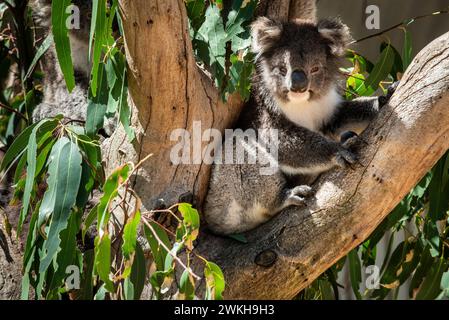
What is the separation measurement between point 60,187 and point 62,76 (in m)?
1.57

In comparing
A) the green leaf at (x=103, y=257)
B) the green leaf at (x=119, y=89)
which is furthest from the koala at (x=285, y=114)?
the green leaf at (x=103, y=257)

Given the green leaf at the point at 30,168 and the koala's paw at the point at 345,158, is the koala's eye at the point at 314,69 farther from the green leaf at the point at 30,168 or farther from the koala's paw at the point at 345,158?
the green leaf at the point at 30,168

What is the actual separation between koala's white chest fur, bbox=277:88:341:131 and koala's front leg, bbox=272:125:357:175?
6 centimetres

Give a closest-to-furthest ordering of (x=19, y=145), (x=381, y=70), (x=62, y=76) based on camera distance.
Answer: (x=19, y=145), (x=381, y=70), (x=62, y=76)

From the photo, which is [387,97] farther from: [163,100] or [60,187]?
[60,187]

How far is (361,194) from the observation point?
2.20 m

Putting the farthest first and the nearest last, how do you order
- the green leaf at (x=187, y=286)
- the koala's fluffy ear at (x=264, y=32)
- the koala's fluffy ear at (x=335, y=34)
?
the koala's fluffy ear at (x=335, y=34) → the koala's fluffy ear at (x=264, y=32) → the green leaf at (x=187, y=286)

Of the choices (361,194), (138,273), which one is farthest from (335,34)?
(138,273)

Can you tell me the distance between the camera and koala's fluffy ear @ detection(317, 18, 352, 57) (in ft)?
8.71

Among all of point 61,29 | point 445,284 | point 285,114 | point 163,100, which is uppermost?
point 61,29

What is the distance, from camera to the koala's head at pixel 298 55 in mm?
2555

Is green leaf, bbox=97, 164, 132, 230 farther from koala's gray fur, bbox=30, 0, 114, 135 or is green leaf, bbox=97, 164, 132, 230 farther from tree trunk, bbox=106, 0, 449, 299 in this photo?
koala's gray fur, bbox=30, 0, 114, 135

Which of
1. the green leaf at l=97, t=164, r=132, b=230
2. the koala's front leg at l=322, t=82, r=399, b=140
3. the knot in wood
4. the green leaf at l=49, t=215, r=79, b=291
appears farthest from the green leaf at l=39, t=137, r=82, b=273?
the koala's front leg at l=322, t=82, r=399, b=140
